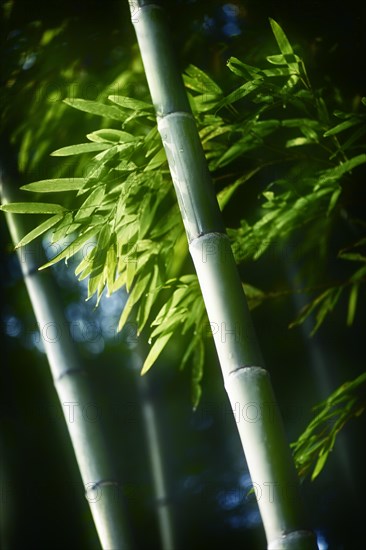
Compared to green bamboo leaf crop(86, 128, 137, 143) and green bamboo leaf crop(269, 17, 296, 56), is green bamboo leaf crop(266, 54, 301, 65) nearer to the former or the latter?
green bamboo leaf crop(269, 17, 296, 56)

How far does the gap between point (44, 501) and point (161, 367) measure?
68cm

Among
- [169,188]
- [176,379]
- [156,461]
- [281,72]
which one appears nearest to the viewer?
[281,72]

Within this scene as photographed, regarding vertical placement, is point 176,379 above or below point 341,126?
below

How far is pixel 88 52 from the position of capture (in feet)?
7.84

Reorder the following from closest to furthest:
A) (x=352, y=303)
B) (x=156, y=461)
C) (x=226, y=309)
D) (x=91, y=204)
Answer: (x=226, y=309) < (x=91, y=204) < (x=352, y=303) < (x=156, y=461)

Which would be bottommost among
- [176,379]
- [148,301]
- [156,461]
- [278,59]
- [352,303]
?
[156,461]

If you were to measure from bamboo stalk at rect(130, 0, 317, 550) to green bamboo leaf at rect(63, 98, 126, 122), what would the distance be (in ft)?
0.58

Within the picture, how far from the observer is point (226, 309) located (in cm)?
139

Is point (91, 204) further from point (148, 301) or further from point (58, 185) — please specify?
point (148, 301)

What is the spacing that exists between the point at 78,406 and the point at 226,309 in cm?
68

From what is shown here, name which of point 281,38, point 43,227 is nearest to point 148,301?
point 43,227

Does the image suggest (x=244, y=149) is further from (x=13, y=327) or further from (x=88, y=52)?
(x=13, y=327)

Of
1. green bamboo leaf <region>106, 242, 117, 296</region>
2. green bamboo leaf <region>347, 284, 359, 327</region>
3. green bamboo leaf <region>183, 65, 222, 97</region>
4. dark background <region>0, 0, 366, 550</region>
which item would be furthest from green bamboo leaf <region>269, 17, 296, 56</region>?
green bamboo leaf <region>347, 284, 359, 327</region>

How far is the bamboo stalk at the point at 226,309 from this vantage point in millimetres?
1269
